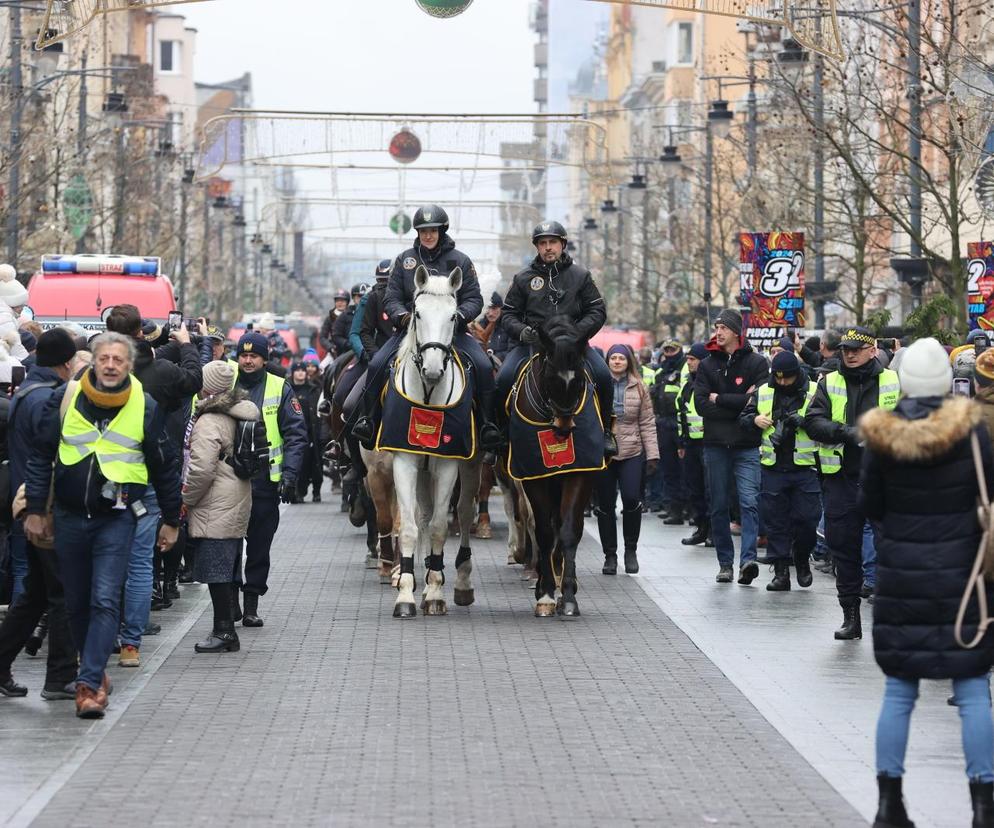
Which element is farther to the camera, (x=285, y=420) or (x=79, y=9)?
(x=79, y=9)

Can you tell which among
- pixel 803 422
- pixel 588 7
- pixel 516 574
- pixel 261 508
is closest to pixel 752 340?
pixel 516 574

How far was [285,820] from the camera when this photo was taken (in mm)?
8445

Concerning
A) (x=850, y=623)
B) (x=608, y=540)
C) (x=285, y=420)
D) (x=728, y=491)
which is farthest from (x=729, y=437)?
(x=285, y=420)

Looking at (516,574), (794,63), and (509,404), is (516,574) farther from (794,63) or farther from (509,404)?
(794,63)

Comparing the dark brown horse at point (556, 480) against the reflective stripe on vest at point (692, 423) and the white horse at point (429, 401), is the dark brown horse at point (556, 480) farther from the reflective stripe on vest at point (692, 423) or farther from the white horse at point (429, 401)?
the reflective stripe on vest at point (692, 423)

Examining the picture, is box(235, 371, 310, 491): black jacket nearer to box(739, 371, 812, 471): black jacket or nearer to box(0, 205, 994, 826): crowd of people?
box(0, 205, 994, 826): crowd of people

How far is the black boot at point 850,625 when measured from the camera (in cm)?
1411

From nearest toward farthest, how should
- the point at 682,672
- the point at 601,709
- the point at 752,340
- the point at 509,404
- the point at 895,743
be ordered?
the point at 895,743 → the point at 601,709 → the point at 682,672 → the point at 509,404 → the point at 752,340

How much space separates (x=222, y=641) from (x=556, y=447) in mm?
2914

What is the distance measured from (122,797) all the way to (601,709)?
3.04 m

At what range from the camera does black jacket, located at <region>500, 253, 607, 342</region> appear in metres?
15.3

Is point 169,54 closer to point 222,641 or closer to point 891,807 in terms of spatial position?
point 222,641

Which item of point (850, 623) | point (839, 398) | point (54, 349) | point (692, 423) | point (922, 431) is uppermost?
point (54, 349)

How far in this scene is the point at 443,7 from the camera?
20.4 metres
